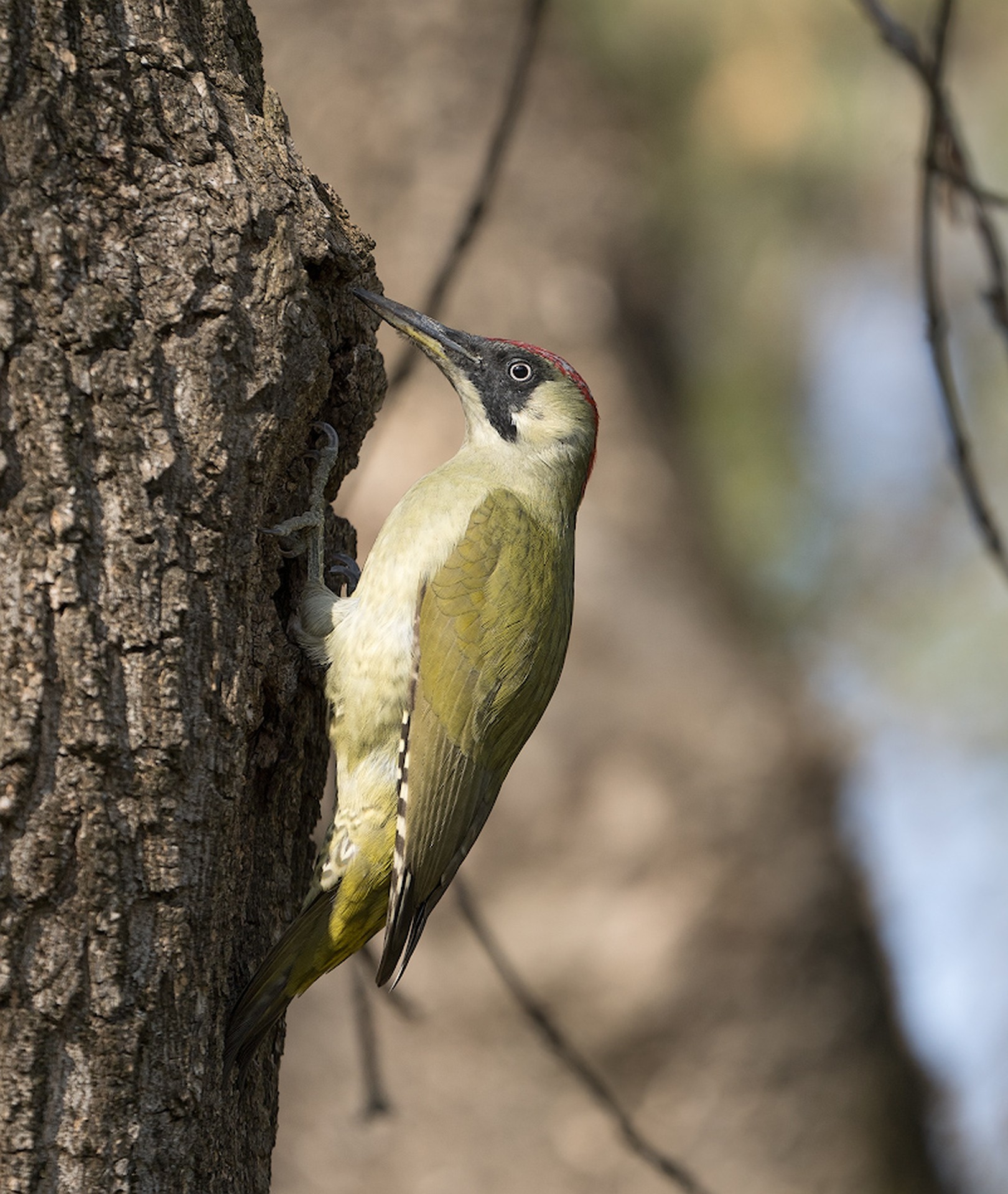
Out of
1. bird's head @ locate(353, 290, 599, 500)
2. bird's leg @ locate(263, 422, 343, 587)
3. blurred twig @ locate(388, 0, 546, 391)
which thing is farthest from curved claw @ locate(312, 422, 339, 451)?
bird's head @ locate(353, 290, 599, 500)

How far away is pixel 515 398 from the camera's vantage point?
3.46m

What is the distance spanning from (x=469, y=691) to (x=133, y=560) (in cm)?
98

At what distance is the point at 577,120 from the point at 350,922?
528 cm

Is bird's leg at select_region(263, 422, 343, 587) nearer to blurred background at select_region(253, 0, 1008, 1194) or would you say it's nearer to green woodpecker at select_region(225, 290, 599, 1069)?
green woodpecker at select_region(225, 290, 599, 1069)

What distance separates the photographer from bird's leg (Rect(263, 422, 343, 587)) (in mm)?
2553

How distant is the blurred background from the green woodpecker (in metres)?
2.03

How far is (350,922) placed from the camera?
2.55 m

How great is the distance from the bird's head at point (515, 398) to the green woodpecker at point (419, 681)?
21 centimetres

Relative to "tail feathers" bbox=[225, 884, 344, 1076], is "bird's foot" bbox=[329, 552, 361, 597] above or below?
above

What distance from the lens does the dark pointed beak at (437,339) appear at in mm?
3016

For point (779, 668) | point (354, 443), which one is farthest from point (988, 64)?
point (354, 443)

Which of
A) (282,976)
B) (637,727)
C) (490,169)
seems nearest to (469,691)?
(282,976)

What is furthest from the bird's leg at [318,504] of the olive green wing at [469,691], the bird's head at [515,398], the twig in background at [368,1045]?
the twig in background at [368,1045]

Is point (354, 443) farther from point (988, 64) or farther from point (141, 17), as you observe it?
point (988, 64)
